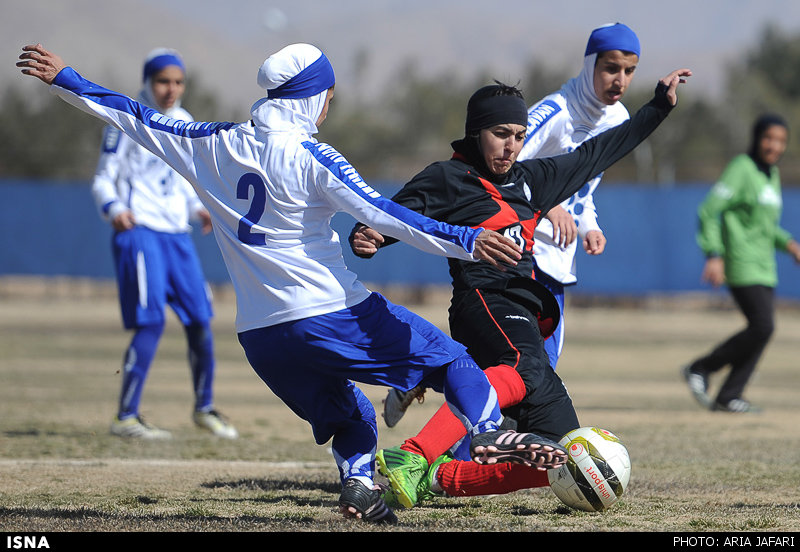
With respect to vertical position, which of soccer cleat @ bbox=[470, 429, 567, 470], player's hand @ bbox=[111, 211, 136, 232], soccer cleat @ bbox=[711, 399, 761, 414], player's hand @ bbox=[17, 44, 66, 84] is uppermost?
player's hand @ bbox=[17, 44, 66, 84]

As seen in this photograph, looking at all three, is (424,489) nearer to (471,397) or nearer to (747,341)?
(471,397)

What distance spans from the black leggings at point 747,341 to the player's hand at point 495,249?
233 inches

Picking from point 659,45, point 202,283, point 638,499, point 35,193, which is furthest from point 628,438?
point 659,45

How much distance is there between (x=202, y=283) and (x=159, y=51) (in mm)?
1629

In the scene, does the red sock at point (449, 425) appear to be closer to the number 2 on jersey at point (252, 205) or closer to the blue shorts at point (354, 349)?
the blue shorts at point (354, 349)

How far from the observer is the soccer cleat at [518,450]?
4484mm

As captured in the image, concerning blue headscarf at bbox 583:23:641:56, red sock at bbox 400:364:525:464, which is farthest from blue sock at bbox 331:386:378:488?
blue headscarf at bbox 583:23:641:56

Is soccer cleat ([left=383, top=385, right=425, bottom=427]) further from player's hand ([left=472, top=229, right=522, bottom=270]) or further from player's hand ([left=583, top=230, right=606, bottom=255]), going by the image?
player's hand ([left=472, top=229, right=522, bottom=270])

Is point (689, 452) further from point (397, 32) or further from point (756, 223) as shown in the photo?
point (397, 32)

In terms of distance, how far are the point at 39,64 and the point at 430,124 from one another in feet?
198

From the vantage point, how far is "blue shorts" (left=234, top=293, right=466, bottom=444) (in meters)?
4.76

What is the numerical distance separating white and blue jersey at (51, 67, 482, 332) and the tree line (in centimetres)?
2239

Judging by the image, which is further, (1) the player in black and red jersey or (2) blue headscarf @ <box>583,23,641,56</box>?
(2) blue headscarf @ <box>583,23,641,56</box>

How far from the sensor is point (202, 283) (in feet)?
28.2
